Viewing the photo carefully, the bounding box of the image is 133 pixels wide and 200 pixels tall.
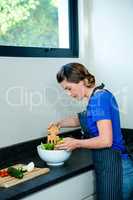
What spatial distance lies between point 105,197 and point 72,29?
4.25 ft

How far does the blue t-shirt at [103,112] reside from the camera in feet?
5.37

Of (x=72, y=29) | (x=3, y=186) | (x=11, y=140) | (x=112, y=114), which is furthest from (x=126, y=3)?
(x=3, y=186)

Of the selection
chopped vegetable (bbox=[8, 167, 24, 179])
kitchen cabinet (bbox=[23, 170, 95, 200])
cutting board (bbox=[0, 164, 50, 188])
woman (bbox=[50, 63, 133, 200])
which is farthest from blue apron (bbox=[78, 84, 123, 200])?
chopped vegetable (bbox=[8, 167, 24, 179])

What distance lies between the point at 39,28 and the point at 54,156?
0.92 m

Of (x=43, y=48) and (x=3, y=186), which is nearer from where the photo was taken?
(x=3, y=186)

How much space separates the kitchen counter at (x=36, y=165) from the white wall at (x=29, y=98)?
0.05 meters

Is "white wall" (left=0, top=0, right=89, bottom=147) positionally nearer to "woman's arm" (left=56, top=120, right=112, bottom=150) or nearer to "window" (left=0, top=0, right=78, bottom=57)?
"window" (left=0, top=0, right=78, bottom=57)

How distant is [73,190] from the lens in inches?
69.2

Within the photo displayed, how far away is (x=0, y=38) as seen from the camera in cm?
206

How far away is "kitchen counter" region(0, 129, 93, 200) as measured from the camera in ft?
4.89

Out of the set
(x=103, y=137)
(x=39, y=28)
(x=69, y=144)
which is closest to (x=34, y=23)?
(x=39, y=28)

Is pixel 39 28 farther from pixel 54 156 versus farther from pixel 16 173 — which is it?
pixel 16 173

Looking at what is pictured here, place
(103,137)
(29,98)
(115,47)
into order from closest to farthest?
(103,137)
(29,98)
(115,47)

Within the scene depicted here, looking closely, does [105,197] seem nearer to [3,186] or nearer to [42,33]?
[3,186]
